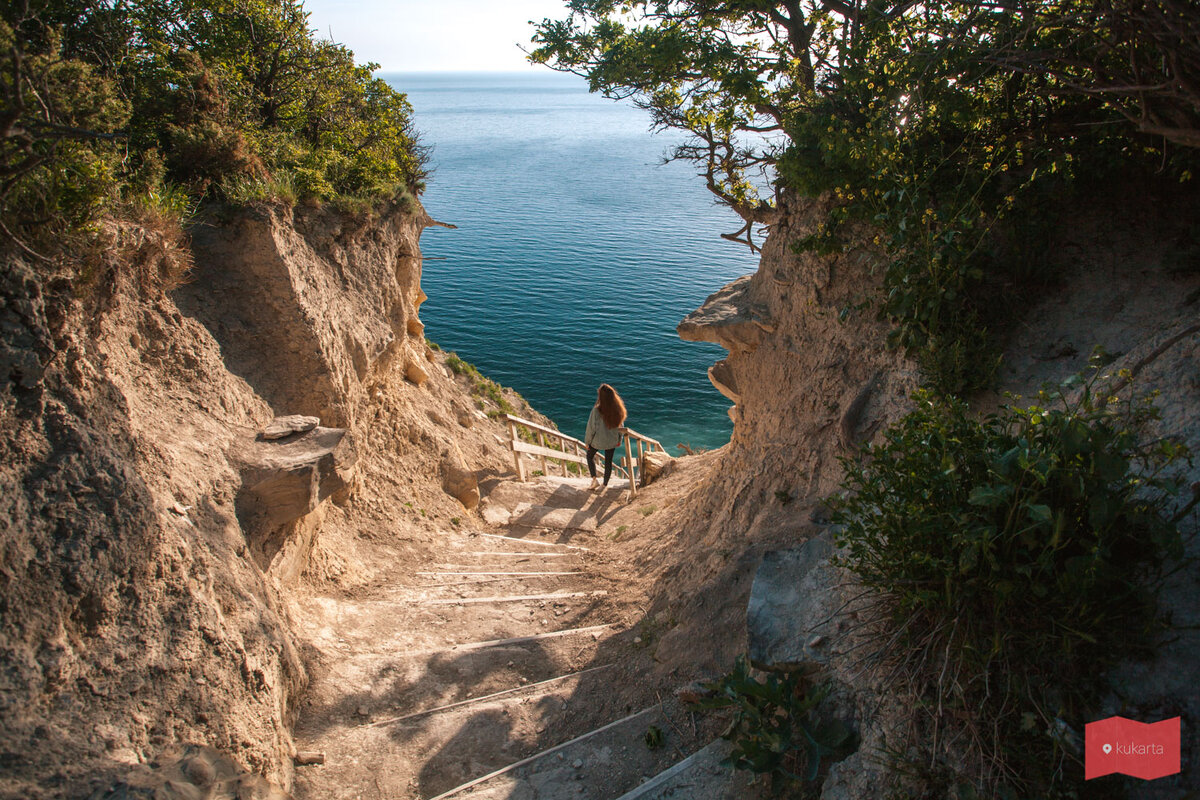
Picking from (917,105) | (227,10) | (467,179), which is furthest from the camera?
(467,179)

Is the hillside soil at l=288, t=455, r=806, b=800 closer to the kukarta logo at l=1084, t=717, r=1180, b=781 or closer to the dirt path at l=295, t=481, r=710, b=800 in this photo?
the dirt path at l=295, t=481, r=710, b=800

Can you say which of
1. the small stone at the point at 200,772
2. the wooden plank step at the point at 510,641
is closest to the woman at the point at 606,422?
the wooden plank step at the point at 510,641

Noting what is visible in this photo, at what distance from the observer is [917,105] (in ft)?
20.8

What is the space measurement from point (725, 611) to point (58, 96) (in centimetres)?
606

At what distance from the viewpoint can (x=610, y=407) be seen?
37.8 ft

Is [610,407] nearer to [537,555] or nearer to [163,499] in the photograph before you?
[537,555]

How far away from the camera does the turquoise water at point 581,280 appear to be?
28.9 meters

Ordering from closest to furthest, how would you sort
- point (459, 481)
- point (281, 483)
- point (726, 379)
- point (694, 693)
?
1. point (694, 693)
2. point (281, 483)
3. point (726, 379)
4. point (459, 481)

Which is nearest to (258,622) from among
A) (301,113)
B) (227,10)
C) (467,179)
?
(301,113)

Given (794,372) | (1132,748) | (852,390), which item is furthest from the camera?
(794,372)

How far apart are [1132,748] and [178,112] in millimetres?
9374

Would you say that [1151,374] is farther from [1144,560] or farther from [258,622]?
[258,622]

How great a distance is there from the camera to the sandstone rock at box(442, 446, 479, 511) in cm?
1132

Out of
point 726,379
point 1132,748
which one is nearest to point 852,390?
point 726,379
